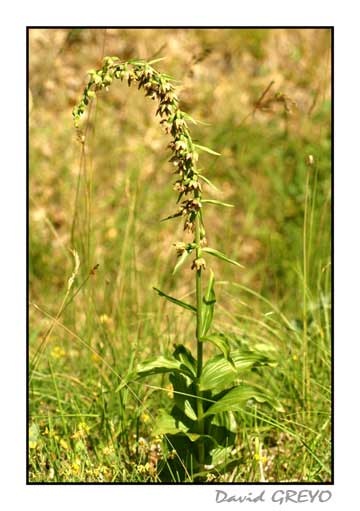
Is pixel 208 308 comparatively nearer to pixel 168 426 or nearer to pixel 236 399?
pixel 236 399

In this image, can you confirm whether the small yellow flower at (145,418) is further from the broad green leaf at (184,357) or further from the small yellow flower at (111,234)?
the small yellow flower at (111,234)

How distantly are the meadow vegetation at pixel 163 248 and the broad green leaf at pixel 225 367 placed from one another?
68mm

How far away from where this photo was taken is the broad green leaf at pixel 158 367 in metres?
2.61

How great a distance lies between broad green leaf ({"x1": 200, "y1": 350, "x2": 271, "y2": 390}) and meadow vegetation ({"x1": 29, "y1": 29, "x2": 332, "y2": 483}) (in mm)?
68

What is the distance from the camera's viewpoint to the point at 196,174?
7.93 feet

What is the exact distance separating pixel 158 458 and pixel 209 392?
474mm

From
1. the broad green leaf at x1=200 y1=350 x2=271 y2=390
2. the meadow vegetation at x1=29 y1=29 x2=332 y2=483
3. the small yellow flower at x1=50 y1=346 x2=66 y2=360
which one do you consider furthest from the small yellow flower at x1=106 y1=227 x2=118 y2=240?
the broad green leaf at x1=200 y1=350 x2=271 y2=390

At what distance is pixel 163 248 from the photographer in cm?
509

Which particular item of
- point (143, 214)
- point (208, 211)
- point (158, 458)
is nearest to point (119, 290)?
point (158, 458)

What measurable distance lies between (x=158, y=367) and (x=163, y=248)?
8.22ft

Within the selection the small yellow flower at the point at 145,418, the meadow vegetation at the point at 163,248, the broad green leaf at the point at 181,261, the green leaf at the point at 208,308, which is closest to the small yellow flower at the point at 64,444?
the meadow vegetation at the point at 163,248

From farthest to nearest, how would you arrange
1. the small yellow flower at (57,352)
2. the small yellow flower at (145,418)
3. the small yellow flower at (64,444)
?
the small yellow flower at (57,352)
the small yellow flower at (145,418)
the small yellow flower at (64,444)
